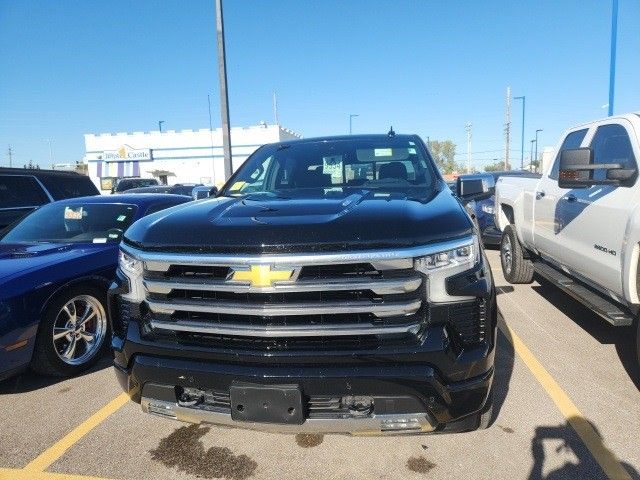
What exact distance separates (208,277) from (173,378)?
51cm

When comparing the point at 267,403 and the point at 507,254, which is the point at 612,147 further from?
the point at 267,403

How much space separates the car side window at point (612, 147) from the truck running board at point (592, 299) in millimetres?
993

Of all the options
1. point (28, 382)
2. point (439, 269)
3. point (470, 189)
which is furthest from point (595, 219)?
point (28, 382)

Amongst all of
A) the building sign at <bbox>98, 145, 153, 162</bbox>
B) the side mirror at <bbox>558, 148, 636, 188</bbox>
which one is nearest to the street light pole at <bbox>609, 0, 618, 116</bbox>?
the side mirror at <bbox>558, 148, 636, 188</bbox>

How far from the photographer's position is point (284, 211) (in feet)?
8.23

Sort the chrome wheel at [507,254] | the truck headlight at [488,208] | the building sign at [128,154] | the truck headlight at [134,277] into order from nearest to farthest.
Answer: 1. the truck headlight at [134,277]
2. the chrome wheel at [507,254]
3. the truck headlight at [488,208]
4. the building sign at [128,154]

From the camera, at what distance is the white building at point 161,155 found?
44.6m

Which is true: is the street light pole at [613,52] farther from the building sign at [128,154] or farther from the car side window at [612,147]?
the building sign at [128,154]

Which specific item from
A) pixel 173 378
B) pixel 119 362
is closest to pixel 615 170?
pixel 173 378

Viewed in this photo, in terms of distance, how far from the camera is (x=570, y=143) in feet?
17.3

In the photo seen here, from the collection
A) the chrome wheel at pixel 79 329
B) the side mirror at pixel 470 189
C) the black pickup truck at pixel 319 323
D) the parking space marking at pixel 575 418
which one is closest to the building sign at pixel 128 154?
the chrome wheel at pixel 79 329

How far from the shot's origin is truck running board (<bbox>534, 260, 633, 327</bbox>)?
3.45 m

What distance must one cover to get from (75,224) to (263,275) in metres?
3.63

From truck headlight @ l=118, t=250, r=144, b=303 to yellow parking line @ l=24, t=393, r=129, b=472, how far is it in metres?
0.90
